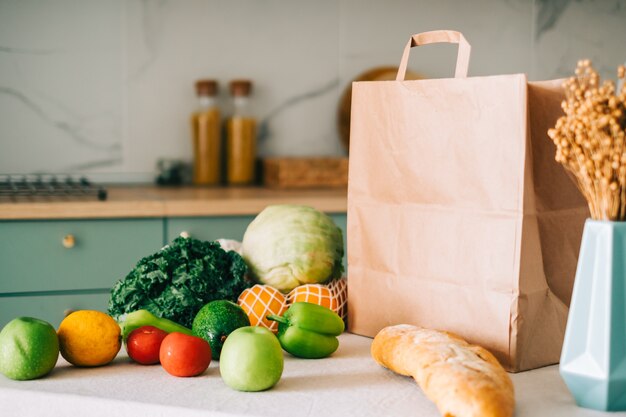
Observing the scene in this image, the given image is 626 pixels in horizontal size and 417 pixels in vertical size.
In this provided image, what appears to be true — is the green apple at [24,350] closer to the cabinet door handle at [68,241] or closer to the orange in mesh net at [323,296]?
the orange in mesh net at [323,296]

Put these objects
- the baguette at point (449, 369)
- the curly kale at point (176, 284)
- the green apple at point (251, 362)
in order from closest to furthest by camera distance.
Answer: the baguette at point (449, 369) < the green apple at point (251, 362) < the curly kale at point (176, 284)

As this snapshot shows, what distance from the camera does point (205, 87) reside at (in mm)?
2834

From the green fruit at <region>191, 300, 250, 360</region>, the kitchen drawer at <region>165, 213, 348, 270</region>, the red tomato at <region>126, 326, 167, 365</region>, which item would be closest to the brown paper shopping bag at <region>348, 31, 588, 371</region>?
the green fruit at <region>191, 300, 250, 360</region>

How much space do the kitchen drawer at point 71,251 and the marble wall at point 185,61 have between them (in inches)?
24.1

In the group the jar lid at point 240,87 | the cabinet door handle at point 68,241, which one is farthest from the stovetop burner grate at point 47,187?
the jar lid at point 240,87

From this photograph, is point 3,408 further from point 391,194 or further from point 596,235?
point 596,235

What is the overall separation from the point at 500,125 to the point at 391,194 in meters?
0.21

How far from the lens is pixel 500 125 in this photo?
0.98m

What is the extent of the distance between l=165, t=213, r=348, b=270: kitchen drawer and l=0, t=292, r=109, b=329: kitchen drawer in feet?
0.94

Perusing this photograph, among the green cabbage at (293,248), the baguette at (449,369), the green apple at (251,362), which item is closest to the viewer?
the baguette at (449,369)

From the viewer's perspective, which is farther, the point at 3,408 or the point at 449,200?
the point at 449,200

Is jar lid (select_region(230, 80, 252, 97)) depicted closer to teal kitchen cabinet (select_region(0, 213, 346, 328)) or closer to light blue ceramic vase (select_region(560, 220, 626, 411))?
teal kitchen cabinet (select_region(0, 213, 346, 328))

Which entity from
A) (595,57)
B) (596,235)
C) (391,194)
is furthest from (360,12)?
(596,235)

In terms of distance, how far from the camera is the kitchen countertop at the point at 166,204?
2.25m
